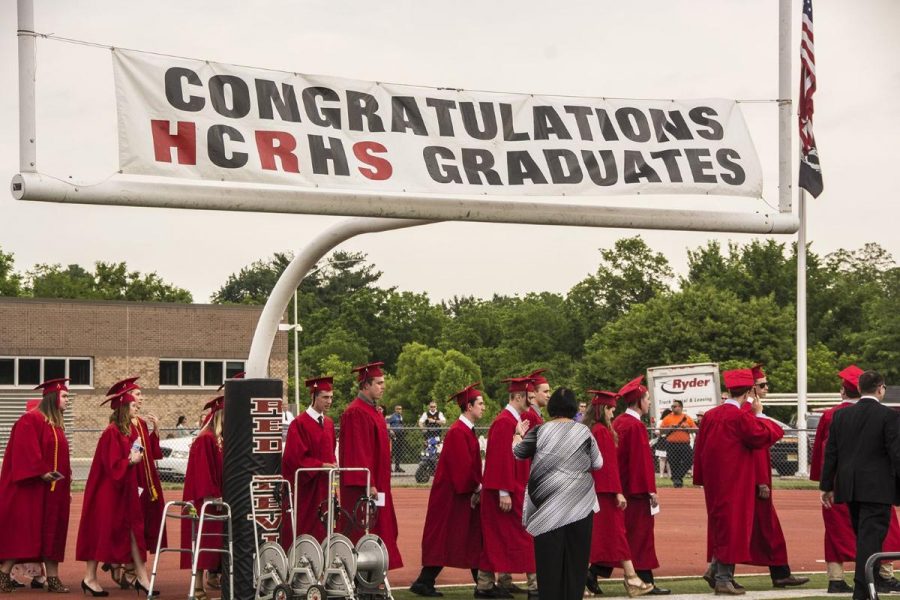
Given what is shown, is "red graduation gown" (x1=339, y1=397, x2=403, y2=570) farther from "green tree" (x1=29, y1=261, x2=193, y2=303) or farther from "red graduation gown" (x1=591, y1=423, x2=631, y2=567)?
"green tree" (x1=29, y1=261, x2=193, y2=303)

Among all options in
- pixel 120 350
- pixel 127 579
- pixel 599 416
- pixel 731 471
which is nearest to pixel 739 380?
pixel 731 471

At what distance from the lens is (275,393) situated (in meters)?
12.5

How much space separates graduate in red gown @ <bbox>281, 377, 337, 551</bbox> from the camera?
44.0 ft

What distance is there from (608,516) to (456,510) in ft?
5.17

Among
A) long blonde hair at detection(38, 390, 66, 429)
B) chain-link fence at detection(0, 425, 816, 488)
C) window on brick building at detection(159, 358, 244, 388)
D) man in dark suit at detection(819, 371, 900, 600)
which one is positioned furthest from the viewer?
window on brick building at detection(159, 358, 244, 388)

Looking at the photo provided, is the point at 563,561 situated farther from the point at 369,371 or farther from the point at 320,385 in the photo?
the point at 320,385

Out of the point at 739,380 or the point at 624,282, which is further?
the point at 624,282

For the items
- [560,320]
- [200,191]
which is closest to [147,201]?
[200,191]

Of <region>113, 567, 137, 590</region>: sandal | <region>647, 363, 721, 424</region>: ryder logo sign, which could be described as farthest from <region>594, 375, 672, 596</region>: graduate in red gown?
<region>647, 363, 721, 424</region>: ryder logo sign

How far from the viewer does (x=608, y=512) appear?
1415cm

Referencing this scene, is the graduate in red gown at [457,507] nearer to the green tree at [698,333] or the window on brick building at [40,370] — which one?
the window on brick building at [40,370]

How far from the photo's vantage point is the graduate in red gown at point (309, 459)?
13.4 m

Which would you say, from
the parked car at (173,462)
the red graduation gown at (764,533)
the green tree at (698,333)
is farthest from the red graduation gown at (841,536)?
the green tree at (698,333)

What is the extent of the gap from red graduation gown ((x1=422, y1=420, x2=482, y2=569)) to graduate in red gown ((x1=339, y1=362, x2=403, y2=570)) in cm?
76
